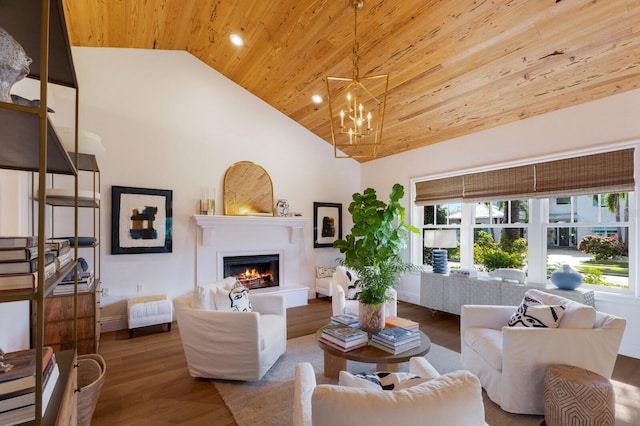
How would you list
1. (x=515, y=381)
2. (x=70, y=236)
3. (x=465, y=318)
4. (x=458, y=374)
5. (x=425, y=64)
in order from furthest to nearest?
(x=70, y=236) < (x=425, y=64) < (x=465, y=318) < (x=515, y=381) < (x=458, y=374)

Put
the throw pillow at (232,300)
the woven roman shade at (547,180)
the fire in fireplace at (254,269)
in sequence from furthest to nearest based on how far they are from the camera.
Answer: the fire in fireplace at (254,269) < the woven roman shade at (547,180) < the throw pillow at (232,300)

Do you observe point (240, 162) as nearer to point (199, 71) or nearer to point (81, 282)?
point (199, 71)

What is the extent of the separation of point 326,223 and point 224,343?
360cm

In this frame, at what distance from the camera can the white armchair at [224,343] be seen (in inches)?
101

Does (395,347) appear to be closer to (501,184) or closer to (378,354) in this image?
(378,354)

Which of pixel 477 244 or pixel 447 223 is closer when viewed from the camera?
pixel 477 244

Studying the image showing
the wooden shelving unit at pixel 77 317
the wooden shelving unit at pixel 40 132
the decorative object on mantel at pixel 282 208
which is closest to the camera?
the wooden shelving unit at pixel 40 132

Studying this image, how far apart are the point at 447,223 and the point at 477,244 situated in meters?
0.59

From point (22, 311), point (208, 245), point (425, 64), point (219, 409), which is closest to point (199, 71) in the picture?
point (208, 245)

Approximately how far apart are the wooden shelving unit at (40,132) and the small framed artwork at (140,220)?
275 cm

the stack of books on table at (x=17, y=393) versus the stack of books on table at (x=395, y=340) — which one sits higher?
the stack of books on table at (x=17, y=393)

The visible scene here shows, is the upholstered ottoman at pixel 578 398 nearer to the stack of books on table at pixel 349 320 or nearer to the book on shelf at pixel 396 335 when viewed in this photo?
the book on shelf at pixel 396 335

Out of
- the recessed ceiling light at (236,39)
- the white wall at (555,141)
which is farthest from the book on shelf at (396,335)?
the recessed ceiling light at (236,39)

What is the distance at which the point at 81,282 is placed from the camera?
3.14 meters
